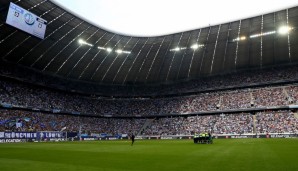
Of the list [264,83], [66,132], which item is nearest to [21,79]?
[66,132]

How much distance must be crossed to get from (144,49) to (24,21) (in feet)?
128

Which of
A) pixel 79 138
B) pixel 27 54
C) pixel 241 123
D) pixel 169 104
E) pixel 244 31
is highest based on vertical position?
pixel 244 31

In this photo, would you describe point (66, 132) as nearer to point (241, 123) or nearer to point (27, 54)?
point (27, 54)

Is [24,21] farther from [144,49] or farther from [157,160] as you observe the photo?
[144,49]

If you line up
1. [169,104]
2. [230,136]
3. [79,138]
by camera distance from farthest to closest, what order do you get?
[169,104], [79,138], [230,136]

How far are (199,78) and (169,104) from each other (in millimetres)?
11876

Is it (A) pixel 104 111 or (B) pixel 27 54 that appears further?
(A) pixel 104 111

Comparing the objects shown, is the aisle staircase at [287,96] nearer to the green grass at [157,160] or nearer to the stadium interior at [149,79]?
the stadium interior at [149,79]

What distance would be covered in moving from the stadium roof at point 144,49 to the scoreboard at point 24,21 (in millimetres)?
7350

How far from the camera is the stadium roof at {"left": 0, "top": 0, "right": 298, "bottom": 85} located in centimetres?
5758

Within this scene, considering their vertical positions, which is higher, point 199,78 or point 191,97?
point 199,78

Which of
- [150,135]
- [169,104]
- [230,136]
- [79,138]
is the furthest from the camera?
[169,104]

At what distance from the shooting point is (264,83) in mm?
66125

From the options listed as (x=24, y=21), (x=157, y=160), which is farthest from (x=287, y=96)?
Result: (x=24, y=21)
